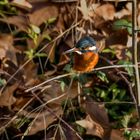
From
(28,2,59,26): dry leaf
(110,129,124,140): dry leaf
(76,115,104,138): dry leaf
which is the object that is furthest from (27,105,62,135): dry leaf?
(28,2,59,26): dry leaf

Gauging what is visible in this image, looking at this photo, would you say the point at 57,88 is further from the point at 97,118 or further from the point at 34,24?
the point at 34,24

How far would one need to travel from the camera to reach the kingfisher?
2.88 m

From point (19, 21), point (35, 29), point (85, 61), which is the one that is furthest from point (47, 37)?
point (85, 61)

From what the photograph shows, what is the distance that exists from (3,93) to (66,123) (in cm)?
57

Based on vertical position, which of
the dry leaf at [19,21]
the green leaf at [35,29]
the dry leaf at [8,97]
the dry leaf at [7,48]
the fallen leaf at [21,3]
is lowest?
the dry leaf at [8,97]

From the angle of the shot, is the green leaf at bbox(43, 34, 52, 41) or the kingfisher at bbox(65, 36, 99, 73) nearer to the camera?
the kingfisher at bbox(65, 36, 99, 73)

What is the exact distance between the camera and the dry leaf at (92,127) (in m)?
3.56

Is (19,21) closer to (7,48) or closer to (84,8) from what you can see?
(7,48)

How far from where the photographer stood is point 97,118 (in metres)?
3.62

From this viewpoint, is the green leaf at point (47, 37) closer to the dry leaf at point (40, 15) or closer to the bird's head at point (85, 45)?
the dry leaf at point (40, 15)

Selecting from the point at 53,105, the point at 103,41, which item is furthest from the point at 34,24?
the point at 53,105

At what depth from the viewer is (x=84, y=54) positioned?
2.91 m

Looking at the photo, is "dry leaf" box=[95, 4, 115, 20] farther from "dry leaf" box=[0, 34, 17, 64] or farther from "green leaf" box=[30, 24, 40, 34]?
"dry leaf" box=[0, 34, 17, 64]

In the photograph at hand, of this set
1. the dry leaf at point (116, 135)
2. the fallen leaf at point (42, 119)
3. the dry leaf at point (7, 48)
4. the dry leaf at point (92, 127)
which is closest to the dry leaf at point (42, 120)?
the fallen leaf at point (42, 119)
